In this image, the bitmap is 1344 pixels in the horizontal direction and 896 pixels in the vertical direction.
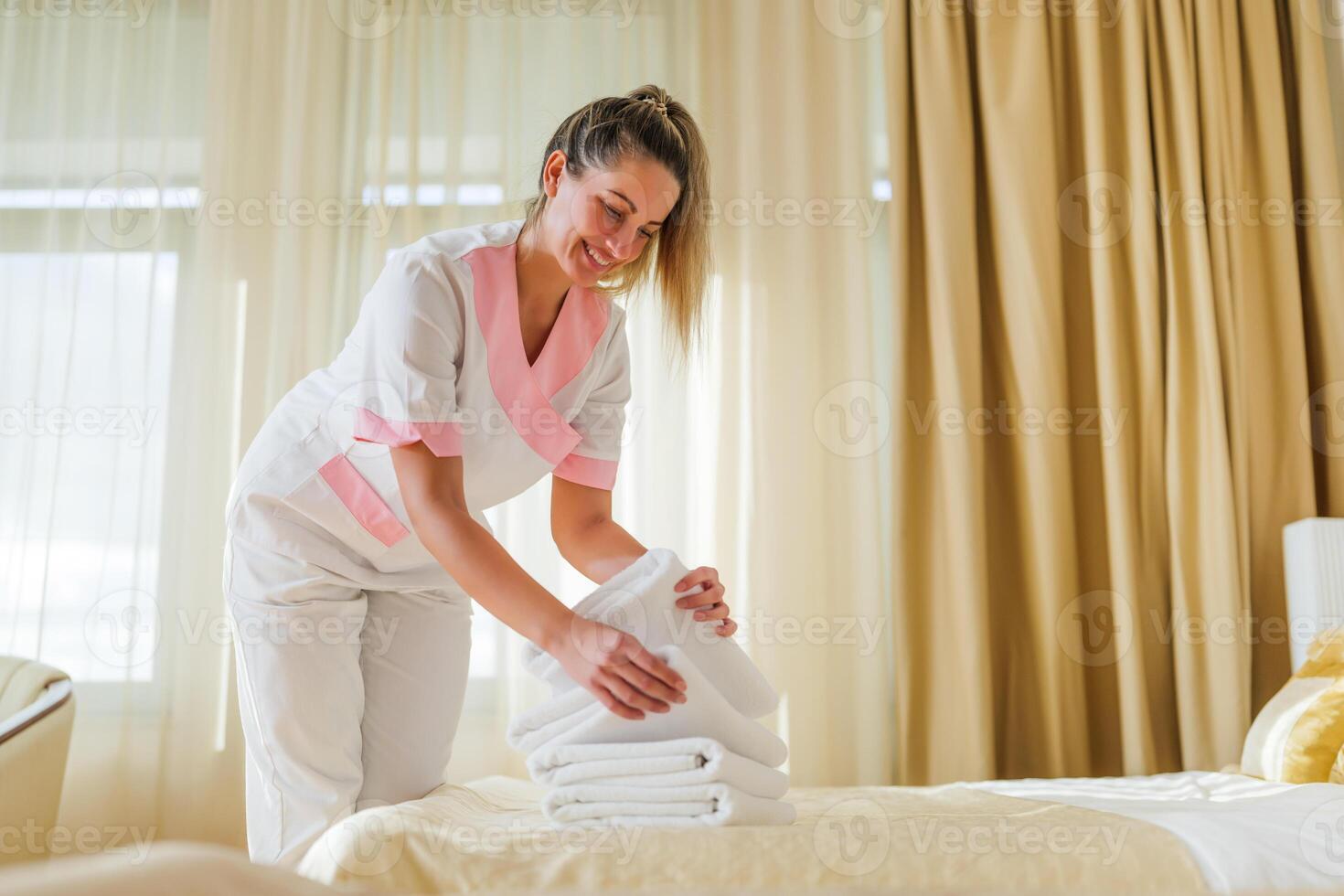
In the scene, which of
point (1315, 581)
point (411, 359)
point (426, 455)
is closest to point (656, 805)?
point (426, 455)

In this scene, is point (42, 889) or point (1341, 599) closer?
point (42, 889)

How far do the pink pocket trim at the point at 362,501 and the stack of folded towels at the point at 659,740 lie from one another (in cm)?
36

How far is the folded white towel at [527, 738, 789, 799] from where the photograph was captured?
103 cm

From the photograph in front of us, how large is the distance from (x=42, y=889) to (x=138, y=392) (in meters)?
2.53

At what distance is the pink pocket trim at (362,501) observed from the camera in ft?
4.64

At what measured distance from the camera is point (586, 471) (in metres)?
1.55

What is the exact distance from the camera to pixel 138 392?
2.64 meters

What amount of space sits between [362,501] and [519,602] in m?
0.38

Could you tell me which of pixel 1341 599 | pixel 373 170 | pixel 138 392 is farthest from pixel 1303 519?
pixel 138 392

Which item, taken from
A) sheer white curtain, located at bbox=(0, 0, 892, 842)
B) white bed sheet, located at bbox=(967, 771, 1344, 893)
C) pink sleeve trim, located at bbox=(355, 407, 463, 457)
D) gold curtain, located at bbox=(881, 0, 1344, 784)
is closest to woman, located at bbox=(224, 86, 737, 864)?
pink sleeve trim, located at bbox=(355, 407, 463, 457)

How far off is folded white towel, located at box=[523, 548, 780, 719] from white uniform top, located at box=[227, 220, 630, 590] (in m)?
0.27

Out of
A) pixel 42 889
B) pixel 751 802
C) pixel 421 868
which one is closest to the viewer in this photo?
pixel 42 889

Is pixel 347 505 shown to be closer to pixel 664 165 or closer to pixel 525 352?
pixel 525 352

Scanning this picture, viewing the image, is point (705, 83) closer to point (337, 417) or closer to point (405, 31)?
point (405, 31)
